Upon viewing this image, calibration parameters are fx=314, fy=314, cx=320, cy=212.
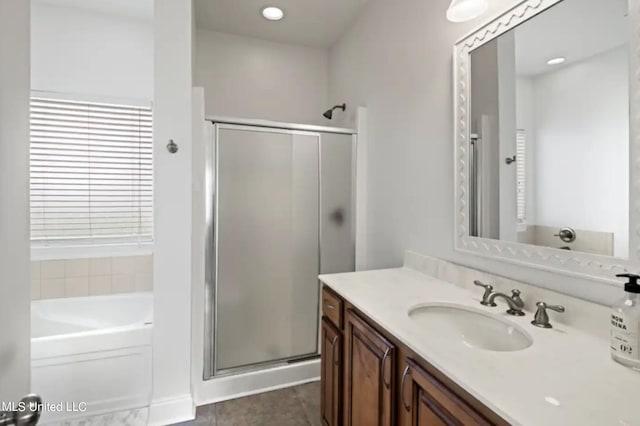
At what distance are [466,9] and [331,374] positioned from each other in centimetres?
176

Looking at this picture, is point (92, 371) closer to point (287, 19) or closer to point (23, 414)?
point (23, 414)

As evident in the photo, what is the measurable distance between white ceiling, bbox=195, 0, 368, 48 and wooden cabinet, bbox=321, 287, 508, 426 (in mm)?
2145

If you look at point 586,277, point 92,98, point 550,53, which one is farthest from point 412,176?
point 92,98

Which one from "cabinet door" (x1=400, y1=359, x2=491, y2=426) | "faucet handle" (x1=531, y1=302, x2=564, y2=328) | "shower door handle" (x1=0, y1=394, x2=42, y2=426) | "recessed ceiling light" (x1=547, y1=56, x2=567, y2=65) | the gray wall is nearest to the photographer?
"shower door handle" (x1=0, y1=394, x2=42, y2=426)

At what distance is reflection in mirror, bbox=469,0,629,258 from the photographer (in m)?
0.98

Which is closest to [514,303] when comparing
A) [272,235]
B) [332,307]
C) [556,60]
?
[332,307]

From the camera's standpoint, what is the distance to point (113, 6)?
8.05 feet

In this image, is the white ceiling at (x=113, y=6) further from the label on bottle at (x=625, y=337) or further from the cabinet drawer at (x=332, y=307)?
the label on bottle at (x=625, y=337)

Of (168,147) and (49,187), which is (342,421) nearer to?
(168,147)

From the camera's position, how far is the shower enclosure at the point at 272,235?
2086mm

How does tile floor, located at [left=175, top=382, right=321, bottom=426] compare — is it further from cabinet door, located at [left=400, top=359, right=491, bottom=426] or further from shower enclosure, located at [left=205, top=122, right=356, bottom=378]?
cabinet door, located at [left=400, top=359, right=491, bottom=426]

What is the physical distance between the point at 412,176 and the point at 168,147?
147 centimetres

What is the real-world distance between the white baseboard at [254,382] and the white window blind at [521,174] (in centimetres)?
178

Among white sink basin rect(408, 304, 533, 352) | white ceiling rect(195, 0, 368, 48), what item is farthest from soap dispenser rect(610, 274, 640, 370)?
white ceiling rect(195, 0, 368, 48)
